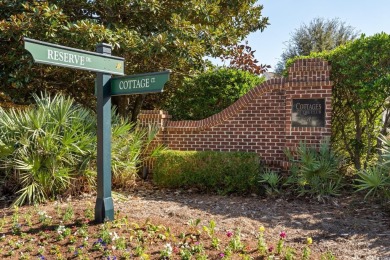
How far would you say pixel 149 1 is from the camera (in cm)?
Result: 846

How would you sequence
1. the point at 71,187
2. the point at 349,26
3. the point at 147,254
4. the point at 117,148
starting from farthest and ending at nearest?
1. the point at 349,26
2. the point at 117,148
3. the point at 71,187
4. the point at 147,254

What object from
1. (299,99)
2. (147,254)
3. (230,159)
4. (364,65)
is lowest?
(147,254)

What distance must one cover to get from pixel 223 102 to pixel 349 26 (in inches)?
637

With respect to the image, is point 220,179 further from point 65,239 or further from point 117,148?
point 65,239

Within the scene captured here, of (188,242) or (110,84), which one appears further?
(110,84)

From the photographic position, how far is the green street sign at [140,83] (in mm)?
4578

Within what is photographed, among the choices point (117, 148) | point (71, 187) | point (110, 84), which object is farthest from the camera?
point (117, 148)

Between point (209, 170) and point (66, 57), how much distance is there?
3.73 metres

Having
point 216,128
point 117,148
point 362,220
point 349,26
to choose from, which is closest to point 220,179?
point 216,128

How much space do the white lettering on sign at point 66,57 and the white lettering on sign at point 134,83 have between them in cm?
51

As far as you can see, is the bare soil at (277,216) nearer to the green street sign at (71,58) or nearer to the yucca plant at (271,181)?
the yucca plant at (271,181)

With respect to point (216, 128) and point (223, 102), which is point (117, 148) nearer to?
point (216, 128)

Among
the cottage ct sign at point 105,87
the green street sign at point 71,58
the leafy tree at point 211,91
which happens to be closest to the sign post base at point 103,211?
the cottage ct sign at point 105,87

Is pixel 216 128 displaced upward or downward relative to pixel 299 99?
downward
